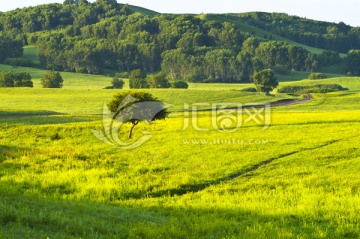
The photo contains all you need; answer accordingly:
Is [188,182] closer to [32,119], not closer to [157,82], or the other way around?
[32,119]

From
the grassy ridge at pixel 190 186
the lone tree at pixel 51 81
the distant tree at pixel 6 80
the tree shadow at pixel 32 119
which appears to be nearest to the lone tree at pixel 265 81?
the lone tree at pixel 51 81

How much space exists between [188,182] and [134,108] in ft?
92.7

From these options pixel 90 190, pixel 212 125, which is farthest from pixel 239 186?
pixel 212 125

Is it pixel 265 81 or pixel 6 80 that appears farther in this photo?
pixel 6 80

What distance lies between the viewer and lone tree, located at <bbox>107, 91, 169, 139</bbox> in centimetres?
5725

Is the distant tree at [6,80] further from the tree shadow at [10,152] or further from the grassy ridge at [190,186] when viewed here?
the tree shadow at [10,152]

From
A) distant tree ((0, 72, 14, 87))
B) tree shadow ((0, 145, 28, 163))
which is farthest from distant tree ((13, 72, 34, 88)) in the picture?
tree shadow ((0, 145, 28, 163))

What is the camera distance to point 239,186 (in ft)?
96.5

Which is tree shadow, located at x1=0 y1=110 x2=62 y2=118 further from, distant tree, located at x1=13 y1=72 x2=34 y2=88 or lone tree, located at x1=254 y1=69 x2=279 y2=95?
lone tree, located at x1=254 y1=69 x2=279 y2=95

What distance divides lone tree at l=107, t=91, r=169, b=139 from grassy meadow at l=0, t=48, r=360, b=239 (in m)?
2.38

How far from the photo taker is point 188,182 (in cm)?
3070

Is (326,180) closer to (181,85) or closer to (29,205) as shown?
(29,205)

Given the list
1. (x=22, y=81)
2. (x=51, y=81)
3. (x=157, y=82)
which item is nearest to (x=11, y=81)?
(x=22, y=81)

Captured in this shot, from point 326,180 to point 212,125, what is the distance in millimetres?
35401
